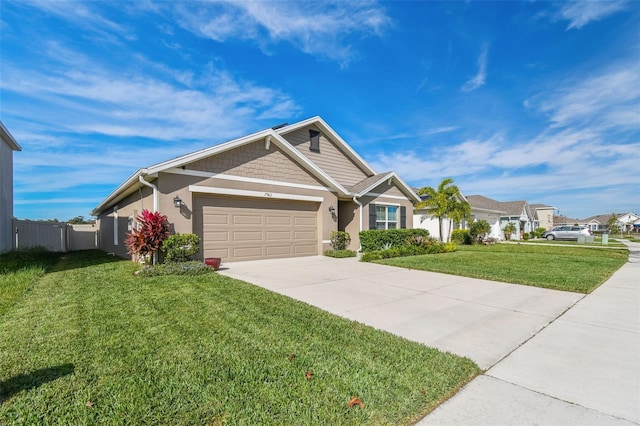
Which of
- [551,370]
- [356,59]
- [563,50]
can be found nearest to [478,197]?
[563,50]

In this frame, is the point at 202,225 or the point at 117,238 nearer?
the point at 202,225

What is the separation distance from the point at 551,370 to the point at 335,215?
1070 cm

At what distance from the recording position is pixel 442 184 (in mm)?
17734

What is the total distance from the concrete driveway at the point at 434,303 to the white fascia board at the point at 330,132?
8000 mm

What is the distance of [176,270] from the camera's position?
7.76 metres

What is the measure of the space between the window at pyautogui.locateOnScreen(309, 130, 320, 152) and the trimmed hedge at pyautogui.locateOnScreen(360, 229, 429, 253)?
511 centimetres

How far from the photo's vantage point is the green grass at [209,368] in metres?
2.23

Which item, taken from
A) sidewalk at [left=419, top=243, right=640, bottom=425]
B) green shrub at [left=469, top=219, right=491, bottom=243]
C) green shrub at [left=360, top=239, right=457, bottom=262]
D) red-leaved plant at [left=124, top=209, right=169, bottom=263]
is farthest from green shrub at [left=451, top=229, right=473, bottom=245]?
red-leaved plant at [left=124, top=209, right=169, bottom=263]

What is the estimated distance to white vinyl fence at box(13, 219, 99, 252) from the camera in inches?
550

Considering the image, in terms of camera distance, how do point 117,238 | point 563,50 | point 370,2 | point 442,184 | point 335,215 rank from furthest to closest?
point 442,184 → point 117,238 → point 335,215 → point 563,50 → point 370,2

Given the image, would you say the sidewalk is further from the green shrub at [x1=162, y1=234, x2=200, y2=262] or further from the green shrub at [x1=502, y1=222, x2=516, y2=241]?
the green shrub at [x1=502, y1=222, x2=516, y2=241]

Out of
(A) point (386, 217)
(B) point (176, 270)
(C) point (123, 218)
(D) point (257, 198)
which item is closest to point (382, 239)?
(A) point (386, 217)

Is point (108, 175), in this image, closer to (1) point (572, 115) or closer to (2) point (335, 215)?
(2) point (335, 215)

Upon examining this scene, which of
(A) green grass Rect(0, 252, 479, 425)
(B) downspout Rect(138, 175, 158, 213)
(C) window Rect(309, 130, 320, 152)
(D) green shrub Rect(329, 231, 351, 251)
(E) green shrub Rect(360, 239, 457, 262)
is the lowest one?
(E) green shrub Rect(360, 239, 457, 262)
